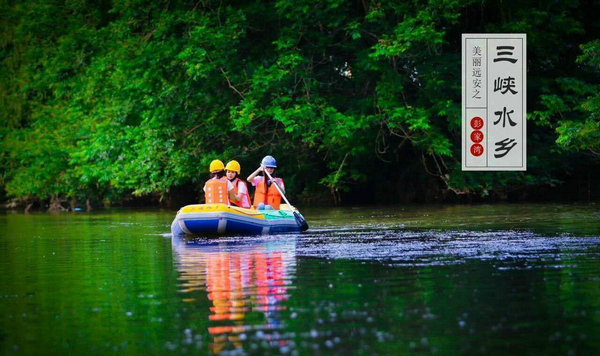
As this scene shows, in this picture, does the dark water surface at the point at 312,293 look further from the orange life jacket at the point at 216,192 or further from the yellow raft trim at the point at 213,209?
the orange life jacket at the point at 216,192

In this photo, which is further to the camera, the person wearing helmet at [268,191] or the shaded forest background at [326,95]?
the shaded forest background at [326,95]

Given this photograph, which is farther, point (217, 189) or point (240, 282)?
point (217, 189)

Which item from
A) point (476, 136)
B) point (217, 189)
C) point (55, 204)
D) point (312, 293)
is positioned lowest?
point (312, 293)

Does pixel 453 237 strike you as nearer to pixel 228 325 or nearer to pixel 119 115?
pixel 228 325

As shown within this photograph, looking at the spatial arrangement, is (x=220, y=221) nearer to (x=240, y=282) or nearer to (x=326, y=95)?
(x=240, y=282)

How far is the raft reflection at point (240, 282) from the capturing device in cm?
939

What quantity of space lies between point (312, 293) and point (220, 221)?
10091 millimetres

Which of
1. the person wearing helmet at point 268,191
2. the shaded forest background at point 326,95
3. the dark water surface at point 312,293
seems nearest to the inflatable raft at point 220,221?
the dark water surface at point 312,293

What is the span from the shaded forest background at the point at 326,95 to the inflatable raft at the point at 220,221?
34.4 ft

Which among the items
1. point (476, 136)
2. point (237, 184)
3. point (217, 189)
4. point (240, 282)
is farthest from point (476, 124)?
point (240, 282)

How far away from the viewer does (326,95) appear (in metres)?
35.8

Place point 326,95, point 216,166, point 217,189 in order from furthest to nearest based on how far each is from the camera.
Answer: point 326,95, point 216,166, point 217,189

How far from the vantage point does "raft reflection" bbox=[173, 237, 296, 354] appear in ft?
30.8

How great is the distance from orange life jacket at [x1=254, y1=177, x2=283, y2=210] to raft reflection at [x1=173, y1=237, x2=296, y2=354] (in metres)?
3.88
